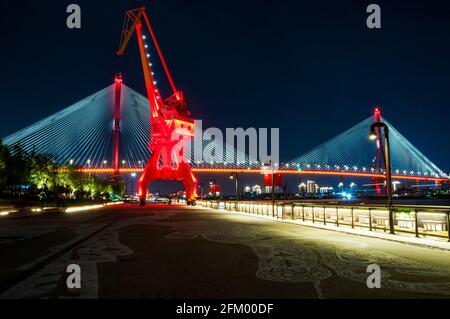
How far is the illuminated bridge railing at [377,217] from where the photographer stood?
1250 centimetres

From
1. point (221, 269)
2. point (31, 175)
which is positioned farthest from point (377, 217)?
point (31, 175)

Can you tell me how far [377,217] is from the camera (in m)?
15.8

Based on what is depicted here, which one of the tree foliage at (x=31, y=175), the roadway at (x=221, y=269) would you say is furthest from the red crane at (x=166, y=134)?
the roadway at (x=221, y=269)

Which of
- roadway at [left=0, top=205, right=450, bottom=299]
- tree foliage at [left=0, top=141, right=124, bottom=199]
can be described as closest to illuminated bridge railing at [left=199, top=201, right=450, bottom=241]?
roadway at [left=0, top=205, right=450, bottom=299]

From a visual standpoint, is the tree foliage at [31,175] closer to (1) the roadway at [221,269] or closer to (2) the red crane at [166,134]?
(2) the red crane at [166,134]

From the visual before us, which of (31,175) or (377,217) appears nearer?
(377,217)

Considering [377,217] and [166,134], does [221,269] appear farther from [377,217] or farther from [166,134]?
[166,134]

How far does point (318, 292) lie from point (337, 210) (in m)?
13.5

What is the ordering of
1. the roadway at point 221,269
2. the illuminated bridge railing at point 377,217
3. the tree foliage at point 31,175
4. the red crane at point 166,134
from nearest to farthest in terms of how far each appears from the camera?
the roadway at point 221,269 < the illuminated bridge railing at point 377,217 < the tree foliage at point 31,175 < the red crane at point 166,134

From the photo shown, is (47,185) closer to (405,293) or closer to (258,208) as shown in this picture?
(258,208)

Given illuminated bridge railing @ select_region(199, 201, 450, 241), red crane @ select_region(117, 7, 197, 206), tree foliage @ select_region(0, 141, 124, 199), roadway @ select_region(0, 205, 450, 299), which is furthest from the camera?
red crane @ select_region(117, 7, 197, 206)

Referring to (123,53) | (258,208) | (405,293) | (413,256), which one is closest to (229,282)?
(405,293)

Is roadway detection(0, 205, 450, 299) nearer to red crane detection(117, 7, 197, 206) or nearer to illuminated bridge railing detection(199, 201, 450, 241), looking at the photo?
illuminated bridge railing detection(199, 201, 450, 241)

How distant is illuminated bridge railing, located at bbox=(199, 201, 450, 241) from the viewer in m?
12.5
